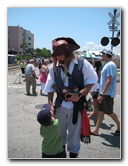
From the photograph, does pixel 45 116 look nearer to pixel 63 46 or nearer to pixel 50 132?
pixel 50 132

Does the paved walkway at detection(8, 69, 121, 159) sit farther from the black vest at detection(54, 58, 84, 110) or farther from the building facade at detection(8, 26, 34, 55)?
the black vest at detection(54, 58, 84, 110)

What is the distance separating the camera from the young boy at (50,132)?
204cm

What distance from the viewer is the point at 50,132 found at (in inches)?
82.5

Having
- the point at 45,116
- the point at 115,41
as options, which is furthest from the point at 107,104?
the point at 45,116

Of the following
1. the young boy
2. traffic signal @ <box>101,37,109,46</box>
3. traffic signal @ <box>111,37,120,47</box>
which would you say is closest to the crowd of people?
the young boy

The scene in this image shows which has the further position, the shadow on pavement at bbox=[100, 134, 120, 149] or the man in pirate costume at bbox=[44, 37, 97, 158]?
the shadow on pavement at bbox=[100, 134, 120, 149]

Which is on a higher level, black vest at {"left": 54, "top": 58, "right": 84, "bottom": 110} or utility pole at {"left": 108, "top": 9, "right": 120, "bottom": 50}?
utility pole at {"left": 108, "top": 9, "right": 120, "bottom": 50}

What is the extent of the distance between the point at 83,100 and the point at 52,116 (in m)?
0.33

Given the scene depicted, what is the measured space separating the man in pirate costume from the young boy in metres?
0.13

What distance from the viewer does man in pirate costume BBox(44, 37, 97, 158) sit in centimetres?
206

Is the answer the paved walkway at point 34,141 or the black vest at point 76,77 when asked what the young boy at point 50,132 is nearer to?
the black vest at point 76,77

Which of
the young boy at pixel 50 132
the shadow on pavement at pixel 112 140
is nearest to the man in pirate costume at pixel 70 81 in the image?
the young boy at pixel 50 132

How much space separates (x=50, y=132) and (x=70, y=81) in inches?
19.8
